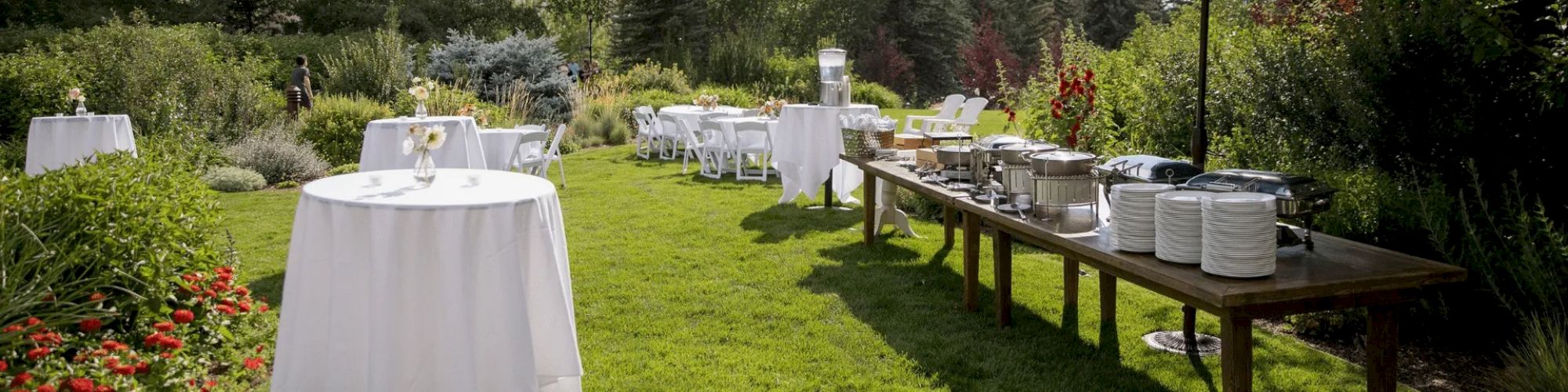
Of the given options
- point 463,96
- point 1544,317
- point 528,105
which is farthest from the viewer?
point 528,105

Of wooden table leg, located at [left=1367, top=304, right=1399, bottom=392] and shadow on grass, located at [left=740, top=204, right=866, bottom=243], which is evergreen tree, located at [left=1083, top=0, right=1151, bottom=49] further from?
wooden table leg, located at [left=1367, top=304, right=1399, bottom=392]

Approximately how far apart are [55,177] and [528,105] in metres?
12.1

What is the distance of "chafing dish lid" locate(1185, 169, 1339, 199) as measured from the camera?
2.98 metres

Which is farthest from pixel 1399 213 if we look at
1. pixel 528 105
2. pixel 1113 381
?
pixel 528 105

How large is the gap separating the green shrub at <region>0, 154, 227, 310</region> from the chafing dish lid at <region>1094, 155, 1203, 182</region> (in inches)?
133

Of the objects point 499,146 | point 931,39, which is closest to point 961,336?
point 499,146

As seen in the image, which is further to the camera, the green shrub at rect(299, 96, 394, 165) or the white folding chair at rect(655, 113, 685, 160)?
the white folding chair at rect(655, 113, 685, 160)

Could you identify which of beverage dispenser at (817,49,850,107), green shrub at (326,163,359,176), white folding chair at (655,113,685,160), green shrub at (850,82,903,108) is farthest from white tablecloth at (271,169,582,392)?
green shrub at (850,82,903,108)

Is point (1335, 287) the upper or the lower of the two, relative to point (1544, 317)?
upper

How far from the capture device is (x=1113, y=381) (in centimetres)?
391

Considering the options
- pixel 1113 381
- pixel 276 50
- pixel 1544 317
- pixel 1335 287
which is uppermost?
pixel 276 50

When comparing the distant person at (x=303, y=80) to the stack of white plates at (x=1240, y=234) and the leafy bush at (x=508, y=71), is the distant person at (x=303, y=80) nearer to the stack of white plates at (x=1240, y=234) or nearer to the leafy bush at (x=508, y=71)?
the leafy bush at (x=508, y=71)

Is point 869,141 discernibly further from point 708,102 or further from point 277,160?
point 277,160

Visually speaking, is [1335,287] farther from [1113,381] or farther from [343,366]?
[343,366]
